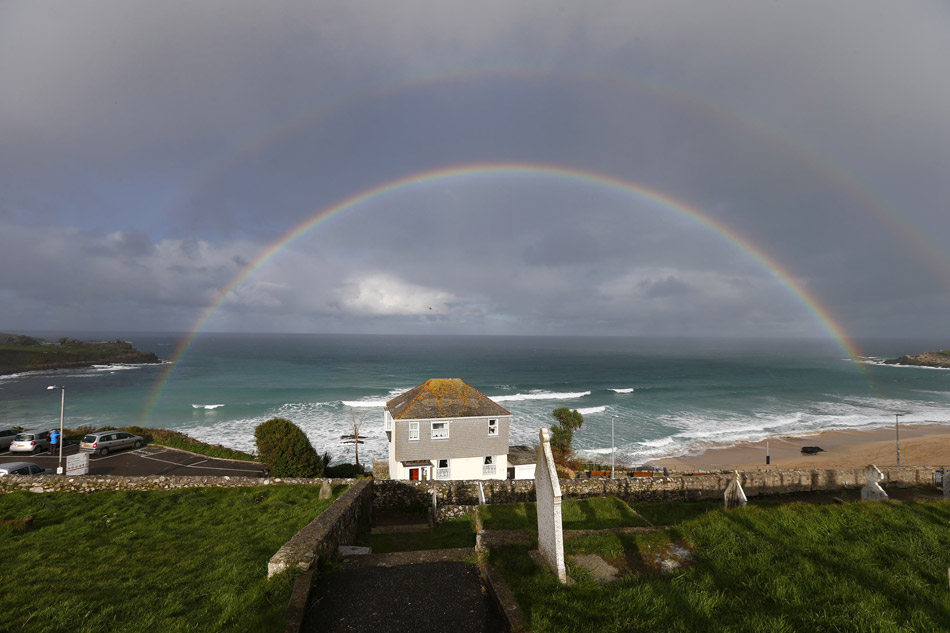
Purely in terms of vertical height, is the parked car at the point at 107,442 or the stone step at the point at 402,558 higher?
the stone step at the point at 402,558

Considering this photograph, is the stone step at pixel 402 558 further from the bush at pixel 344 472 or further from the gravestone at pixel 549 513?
the bush at pixel 344 472

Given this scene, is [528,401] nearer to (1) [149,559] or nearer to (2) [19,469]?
(2) [19,469]

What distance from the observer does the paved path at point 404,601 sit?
19.8ft

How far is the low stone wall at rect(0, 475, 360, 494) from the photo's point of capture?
16203mm

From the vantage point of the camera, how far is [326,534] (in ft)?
27.9

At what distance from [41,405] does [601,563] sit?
8855 centimetres

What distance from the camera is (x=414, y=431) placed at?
25.4m

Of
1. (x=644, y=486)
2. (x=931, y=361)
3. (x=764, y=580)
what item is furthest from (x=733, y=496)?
(x=931, y=361)

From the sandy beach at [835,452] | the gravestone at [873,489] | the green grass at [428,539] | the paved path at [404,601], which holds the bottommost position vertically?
the sandy beach at [835,452]

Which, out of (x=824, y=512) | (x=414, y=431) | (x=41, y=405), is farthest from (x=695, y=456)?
(x=41, y=405)

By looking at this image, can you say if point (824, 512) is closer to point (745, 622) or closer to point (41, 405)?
point (745, 622)

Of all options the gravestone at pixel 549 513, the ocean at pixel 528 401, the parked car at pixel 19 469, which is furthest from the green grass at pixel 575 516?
the ocean at pixel 528 401

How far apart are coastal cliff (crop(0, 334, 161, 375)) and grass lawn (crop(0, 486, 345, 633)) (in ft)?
451

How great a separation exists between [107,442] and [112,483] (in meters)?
16.4
